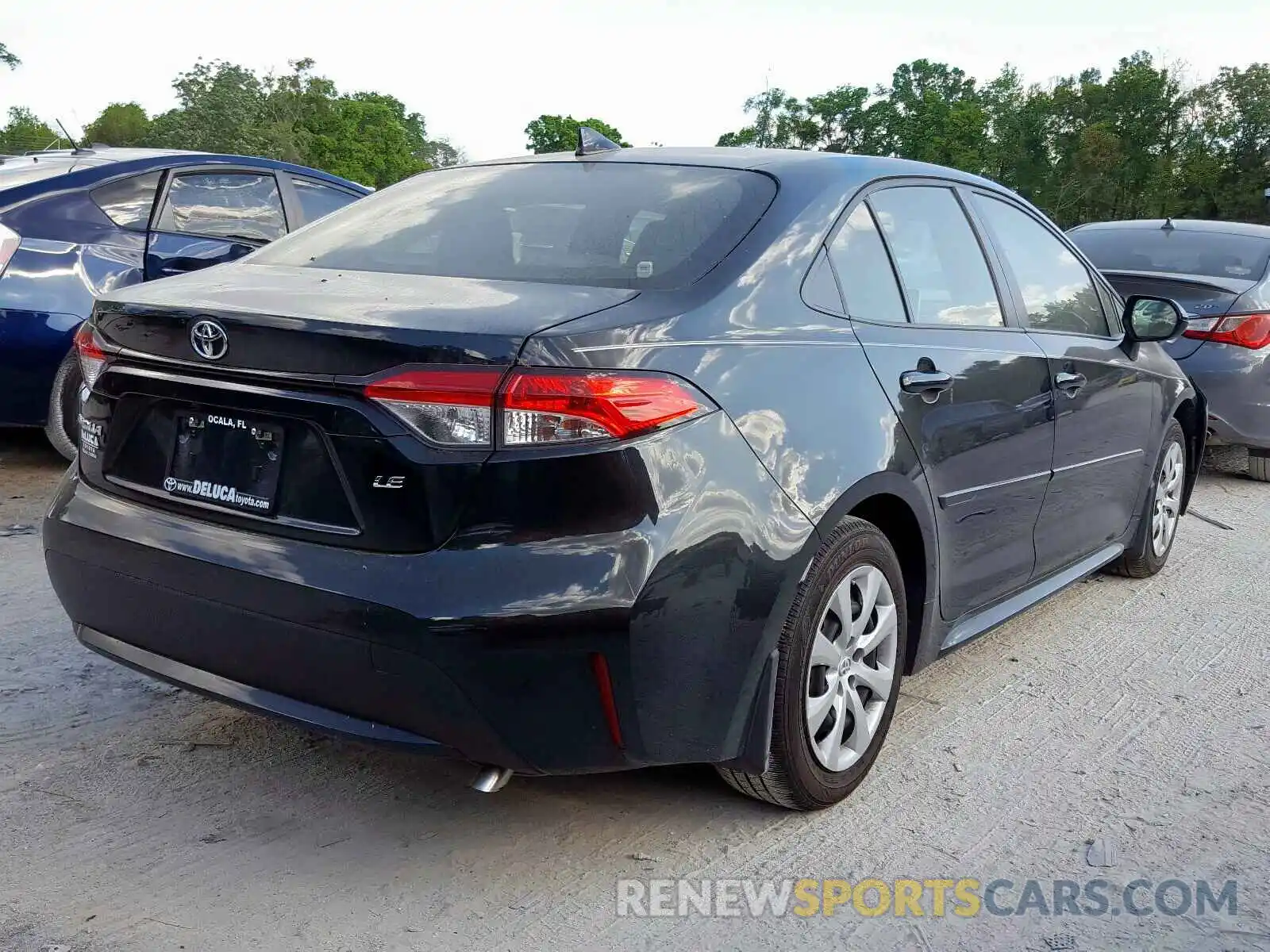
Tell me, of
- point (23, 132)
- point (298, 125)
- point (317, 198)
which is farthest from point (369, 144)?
point (317, 198)

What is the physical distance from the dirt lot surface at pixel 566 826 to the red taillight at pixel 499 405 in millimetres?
1015

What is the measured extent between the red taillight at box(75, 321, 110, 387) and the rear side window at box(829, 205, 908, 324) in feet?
5.78

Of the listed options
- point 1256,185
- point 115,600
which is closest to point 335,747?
point 115,600

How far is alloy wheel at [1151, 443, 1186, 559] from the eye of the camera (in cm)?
532

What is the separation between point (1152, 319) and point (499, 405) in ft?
10.5

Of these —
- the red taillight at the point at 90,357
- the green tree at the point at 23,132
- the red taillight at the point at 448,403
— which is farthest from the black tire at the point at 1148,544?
the green tree at the point at 23,132

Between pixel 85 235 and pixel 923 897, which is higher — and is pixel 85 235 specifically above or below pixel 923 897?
above

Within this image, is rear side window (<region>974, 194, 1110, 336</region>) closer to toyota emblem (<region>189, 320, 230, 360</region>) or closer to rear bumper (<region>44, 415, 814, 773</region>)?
rear bumper (<region>44, 415, 814, 773</region>)

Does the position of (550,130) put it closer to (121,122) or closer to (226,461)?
(121,122)

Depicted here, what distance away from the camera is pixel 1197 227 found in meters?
8.20

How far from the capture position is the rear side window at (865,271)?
3.22 m

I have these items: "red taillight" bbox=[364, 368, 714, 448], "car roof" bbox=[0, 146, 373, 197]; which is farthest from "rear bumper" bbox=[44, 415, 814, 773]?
"car roof" bbox=[0, 146, 373, 197]

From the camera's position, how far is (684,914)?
2682 mm

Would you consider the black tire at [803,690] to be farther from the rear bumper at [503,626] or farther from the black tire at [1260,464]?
the black tire at [1260,464]
